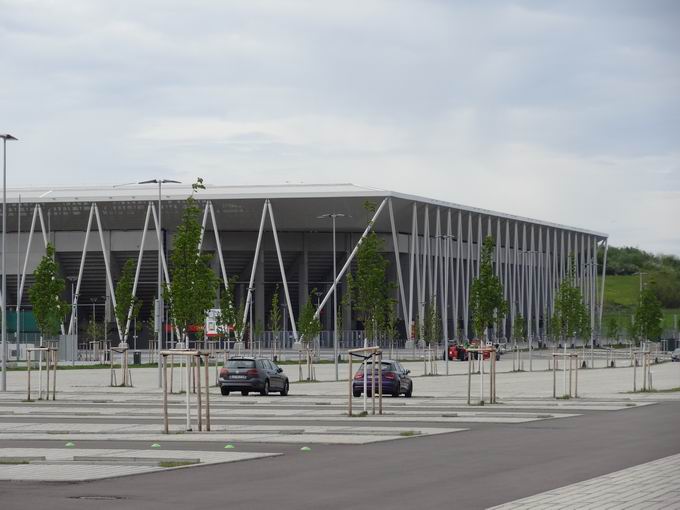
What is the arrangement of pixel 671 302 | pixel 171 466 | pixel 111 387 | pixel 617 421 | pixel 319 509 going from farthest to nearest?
1. pixel 671 302
2. pixel 111 387
3. pixel 617 421
4. pixel 171 466
5. pixel 319 509

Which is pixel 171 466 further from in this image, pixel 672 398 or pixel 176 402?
pixel 672 398

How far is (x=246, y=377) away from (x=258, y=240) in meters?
49.5

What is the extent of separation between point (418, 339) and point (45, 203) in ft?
92.0

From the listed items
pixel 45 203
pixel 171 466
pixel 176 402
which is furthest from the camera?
pixel 45 203

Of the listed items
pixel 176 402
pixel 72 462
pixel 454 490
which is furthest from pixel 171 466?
pixel 176 402

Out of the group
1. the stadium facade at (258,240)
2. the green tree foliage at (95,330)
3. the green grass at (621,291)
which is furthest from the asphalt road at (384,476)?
the green grass at (621,291)

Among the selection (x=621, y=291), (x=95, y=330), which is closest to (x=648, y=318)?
(x=95, y=330)

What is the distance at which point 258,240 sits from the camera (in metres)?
89.1

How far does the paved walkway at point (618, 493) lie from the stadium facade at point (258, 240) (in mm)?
72091

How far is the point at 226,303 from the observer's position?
60.5 meters

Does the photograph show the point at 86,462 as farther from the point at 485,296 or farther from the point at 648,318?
the point at 648,318

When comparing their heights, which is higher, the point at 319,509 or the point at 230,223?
the point at 230,223

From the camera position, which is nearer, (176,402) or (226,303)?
(176,402)

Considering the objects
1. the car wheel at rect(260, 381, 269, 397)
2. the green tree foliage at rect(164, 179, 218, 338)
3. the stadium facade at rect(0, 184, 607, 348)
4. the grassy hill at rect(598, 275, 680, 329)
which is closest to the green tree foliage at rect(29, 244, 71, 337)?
the green tree foliage at rect(164, 179, 218, 338)
